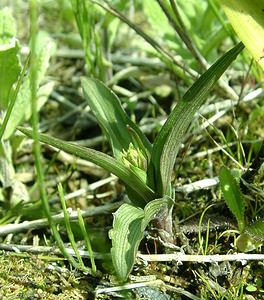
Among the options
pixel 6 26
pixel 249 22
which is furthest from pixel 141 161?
pixel 6 26

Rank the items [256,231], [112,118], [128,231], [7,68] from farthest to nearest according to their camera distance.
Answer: [7,68] → [112,118] → [256,231] → [128,231]

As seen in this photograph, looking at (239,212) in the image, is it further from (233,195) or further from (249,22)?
(249,22)

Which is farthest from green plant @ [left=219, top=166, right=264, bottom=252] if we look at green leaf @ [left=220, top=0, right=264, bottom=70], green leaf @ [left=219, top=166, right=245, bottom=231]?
green leaf @ [left=220, top=0, right=264, bottom=70]

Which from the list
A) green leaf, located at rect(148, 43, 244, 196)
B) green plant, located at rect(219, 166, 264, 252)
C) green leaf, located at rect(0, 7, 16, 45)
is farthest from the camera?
green leaf, located at rect(0, 7, 16, 45)

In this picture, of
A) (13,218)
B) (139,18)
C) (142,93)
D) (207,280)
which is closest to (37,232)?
(13,218)

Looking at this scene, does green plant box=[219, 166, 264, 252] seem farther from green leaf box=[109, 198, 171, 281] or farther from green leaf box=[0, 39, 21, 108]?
green leaf box=[0, 39, 21, 108]

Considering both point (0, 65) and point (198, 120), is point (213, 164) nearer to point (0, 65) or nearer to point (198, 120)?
point (198, 120)
